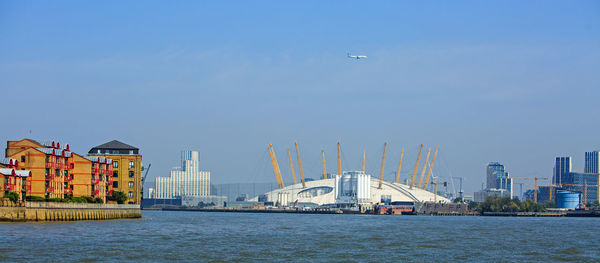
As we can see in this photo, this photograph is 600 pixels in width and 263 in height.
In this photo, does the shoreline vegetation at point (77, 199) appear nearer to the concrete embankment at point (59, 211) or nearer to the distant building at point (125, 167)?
the concrete embankment at point (59, 211)

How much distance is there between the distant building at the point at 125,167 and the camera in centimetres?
12419

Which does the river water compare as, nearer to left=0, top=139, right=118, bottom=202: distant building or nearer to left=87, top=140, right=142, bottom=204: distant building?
left=0, top=139, right=118, bottom=202: distant building

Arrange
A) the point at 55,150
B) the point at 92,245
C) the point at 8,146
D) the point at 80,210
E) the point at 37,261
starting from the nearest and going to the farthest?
the point at 37,261 → the point at 92,245 → the point at 80,210 → the point at 55,150 → the point at 8,146

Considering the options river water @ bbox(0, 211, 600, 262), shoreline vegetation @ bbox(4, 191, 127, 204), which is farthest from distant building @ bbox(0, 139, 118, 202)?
river water @ bbox(0, 211, 600, 262)

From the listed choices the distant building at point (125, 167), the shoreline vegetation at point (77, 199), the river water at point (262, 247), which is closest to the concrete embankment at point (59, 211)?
the shoreline vegetation at point (77, 199)

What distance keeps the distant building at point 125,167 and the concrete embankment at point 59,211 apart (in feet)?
50.3

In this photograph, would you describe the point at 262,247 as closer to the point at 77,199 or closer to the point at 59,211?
the point at 59,211

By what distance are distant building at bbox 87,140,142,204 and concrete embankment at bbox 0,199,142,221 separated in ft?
50.3

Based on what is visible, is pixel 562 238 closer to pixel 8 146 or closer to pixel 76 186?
pixel 76 186

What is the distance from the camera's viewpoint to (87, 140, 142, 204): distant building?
124 metres

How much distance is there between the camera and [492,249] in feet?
194

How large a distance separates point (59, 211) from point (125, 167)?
1599 inches

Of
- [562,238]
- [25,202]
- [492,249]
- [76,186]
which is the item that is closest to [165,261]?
[492,249]

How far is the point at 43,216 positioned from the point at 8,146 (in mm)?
30557
